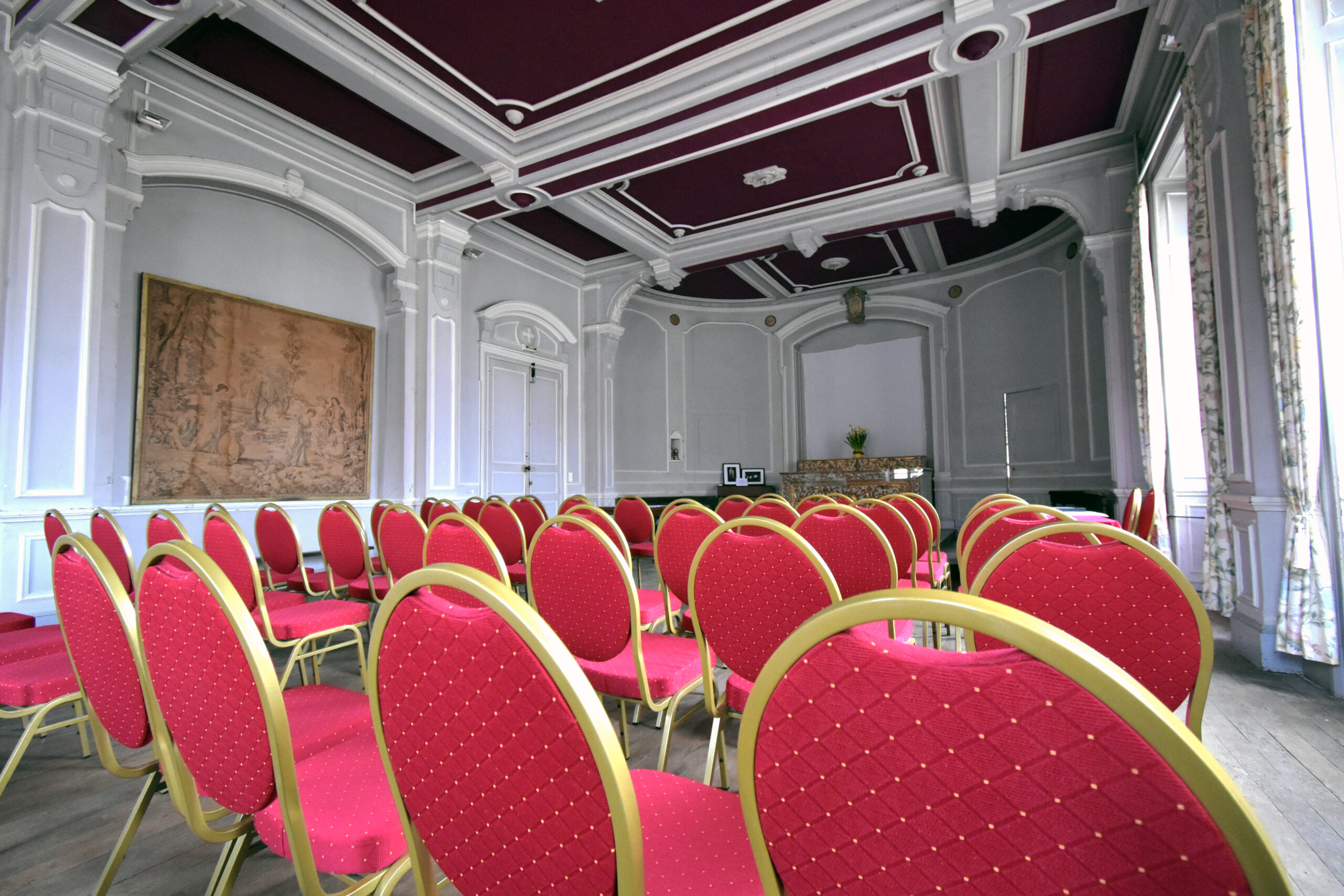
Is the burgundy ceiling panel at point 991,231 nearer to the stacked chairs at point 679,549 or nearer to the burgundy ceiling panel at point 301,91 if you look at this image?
the burgundy ceiling panel at point 301,91

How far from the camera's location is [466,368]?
6621 mm

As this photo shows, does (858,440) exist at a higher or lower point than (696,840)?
higher

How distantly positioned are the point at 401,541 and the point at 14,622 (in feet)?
4.47

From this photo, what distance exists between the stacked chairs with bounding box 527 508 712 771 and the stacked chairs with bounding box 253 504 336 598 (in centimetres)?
179

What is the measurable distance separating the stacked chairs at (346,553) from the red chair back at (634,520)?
185cm

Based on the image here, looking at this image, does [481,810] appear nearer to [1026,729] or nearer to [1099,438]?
[1026,729]

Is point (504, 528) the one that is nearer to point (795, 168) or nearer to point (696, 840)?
point (696, 840)

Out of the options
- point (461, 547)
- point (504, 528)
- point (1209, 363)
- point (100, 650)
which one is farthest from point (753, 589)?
point (1209, 363)

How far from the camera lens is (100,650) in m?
1.19

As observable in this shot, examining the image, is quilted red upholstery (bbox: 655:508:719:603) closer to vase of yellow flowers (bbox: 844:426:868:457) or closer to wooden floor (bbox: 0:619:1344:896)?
wooden floor (bbox: 0:619:1344:896)

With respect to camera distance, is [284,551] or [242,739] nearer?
[242,739]

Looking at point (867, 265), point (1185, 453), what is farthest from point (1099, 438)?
point (867, 265)

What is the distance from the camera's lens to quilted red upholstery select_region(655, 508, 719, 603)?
2.29 metres

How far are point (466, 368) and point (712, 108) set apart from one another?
3.53 metres
